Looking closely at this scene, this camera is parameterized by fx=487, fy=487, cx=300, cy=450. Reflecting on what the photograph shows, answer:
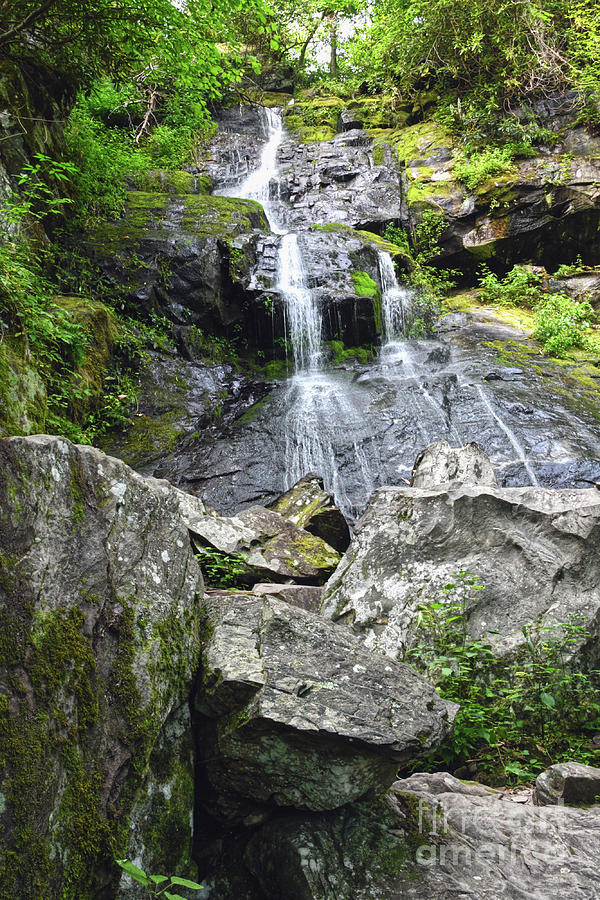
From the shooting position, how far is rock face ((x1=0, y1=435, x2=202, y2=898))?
4.85 ft

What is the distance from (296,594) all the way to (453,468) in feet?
7.47

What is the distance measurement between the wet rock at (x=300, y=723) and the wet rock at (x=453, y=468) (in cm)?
313

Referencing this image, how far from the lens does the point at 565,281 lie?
13.7 metres

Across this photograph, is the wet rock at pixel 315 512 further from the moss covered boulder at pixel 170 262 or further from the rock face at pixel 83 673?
the moss covered boulder at pixel 170 262

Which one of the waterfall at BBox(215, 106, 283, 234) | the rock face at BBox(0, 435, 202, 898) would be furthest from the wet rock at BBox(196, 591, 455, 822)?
the waterfall at BBox(215, 106, 283, 234)

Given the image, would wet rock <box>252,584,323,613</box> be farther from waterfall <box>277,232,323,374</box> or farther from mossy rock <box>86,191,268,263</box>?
mossy rock <box>86,191,268,263</box>

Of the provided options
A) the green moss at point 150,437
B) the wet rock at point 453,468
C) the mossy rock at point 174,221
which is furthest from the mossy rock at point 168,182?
the wet rock at point 453,468

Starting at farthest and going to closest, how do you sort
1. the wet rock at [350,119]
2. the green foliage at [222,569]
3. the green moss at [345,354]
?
the wet rock at [350,119] → the green moss at [345,354] → the green foliage at [222,569]

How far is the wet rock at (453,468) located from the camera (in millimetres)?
5199

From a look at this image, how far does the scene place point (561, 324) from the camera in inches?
446

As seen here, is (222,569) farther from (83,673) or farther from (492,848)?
(492,848)

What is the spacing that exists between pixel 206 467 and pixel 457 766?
589cm

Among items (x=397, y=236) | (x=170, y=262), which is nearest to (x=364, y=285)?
(x=397, y=236)

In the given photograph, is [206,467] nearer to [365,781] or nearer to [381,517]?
[381,517]
